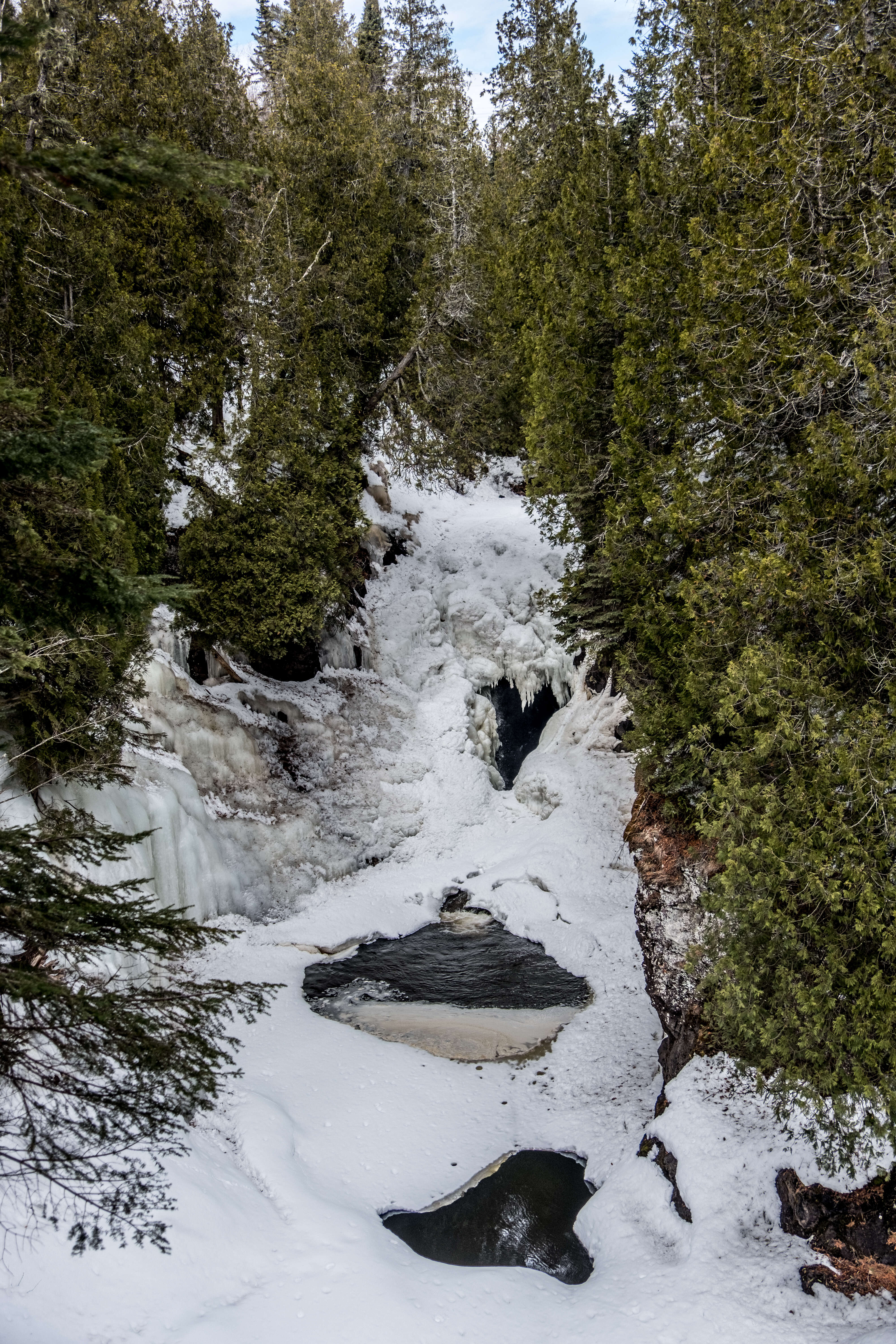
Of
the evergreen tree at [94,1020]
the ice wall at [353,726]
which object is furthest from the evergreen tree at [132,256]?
the evergreen tree at [94,1020]

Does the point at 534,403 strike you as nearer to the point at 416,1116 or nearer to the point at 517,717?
the point at 517,717

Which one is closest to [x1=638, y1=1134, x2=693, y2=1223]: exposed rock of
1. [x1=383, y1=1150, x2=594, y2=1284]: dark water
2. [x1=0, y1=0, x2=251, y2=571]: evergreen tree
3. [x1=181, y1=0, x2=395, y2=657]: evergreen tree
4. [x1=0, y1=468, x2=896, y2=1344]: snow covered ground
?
[x1=0, y1=468, x2=896, y2=1344]: snow covered ground

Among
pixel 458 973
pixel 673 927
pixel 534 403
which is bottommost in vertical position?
pixel 458 973

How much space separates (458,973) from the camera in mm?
12172

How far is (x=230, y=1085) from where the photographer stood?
8547 mm

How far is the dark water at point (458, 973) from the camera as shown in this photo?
11461 mm

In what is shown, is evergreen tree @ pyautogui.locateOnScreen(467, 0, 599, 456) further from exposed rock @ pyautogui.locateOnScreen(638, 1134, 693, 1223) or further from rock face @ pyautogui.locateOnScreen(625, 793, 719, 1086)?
exposed rock @ pyautogui.locateOnScreen(638, 1134, 693, 1223)

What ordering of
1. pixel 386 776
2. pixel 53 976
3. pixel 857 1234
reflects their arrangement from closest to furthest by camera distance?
pixel 53 976 → pixel 857 1234 → pixel 386 776

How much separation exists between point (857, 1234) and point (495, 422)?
1840 centimetres

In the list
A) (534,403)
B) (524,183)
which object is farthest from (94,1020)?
(524,183)

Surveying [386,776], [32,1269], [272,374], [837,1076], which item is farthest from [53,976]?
[272,374]

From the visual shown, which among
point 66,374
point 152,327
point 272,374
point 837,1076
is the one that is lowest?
point 837,1076

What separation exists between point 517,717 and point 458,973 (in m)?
8.48

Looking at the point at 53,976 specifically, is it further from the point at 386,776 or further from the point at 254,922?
the point at 386,776
